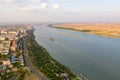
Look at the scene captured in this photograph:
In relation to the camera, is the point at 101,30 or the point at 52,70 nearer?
the point at 52,70

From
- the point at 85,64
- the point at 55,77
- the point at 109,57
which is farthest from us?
the point at 109,57

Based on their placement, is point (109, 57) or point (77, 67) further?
point (109, 57)

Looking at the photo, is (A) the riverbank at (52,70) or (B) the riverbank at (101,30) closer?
(A) the riverbank at (52,70)

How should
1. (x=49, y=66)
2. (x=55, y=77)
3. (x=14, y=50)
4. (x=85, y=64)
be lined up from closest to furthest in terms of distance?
1. (x=55, y=77)
2. (x=49, y=66)
3. (x=85, y=64)
4. (x=14, y=50)

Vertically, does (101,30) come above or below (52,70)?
below

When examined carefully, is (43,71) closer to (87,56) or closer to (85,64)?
(85,64)

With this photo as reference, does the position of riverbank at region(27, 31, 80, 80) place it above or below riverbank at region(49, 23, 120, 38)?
above

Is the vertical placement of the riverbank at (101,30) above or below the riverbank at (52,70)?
below

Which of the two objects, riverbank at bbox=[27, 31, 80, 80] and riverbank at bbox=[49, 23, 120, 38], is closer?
riverbank at bbox=[27, 31, 80, 80]

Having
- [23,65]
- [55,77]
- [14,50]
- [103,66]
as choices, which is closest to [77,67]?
[103,66]

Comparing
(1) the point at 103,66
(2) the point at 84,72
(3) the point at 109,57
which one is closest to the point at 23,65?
(2) the point at 84,72

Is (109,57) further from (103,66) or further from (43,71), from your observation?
(43,71)
